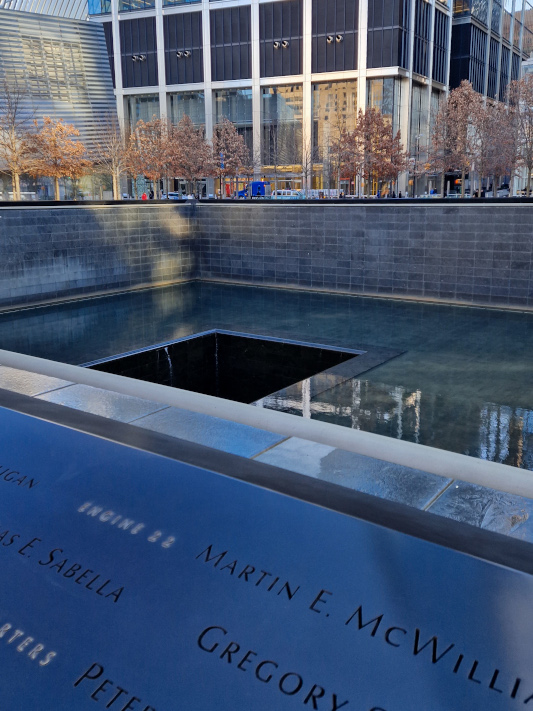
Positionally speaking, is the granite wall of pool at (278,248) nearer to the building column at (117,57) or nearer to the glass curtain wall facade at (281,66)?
the glass curtain wall facade at (281,66)

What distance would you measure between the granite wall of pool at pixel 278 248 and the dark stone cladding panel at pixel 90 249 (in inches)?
0.9

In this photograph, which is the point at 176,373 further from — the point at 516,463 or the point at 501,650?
the point at 501,650

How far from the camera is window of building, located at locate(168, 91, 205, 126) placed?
57.0 metres

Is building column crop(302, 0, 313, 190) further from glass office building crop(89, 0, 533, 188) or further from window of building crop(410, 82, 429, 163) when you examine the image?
window of building crop(410, 82, 429, 163)

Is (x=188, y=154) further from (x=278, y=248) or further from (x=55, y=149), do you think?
(x=278, y=248)

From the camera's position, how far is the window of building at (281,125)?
178 ft

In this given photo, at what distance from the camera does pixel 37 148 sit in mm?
31516

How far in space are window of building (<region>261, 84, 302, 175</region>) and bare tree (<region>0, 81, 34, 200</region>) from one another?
26249 mm

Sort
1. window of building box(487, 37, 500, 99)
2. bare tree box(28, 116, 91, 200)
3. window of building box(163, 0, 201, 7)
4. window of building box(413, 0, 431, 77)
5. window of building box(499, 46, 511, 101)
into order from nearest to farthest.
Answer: bare tree box(28, 116, 91, 200) < window of building box(413, 0, 431, 77) < window of building box(163, 0, 201, 7) < window of building box(487, 37, 500, 99) < window of building box(499, 46, 511, 101)

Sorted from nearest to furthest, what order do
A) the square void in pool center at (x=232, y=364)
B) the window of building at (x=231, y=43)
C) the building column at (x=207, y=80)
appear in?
the square void in pool center at (x=232, y=364)
the window of building at (x=231, y=43)
the building column at (x=207, y=80)

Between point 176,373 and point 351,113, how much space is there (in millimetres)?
47270

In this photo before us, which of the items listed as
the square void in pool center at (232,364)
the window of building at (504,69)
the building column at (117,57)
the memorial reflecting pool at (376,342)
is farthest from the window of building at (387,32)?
the square void in pool center at (232,364)

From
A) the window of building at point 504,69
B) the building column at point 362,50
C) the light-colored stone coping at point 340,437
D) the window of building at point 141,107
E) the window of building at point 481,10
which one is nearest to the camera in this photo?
the light-colored stone coping at point 340,437

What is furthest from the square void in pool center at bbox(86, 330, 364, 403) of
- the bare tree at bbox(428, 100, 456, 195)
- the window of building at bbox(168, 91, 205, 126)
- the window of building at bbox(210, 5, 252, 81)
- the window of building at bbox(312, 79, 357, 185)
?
the window of building at bbox(168, 91, 205, 126)
